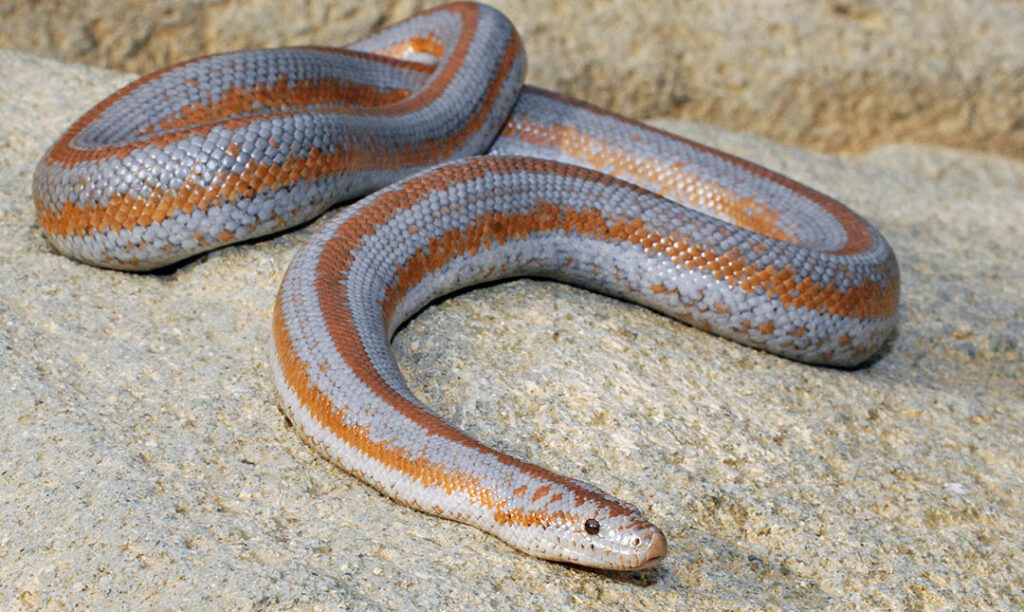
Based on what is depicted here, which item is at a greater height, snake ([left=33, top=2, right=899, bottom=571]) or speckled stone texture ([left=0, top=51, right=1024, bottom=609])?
snake ([left=33, top=2, right=899, bottom=571])

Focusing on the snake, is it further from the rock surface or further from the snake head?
A: the rock surface

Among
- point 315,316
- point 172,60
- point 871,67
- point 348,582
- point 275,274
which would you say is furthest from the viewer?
point 871,67

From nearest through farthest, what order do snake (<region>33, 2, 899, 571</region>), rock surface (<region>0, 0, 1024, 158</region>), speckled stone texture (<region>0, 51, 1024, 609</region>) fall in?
speckled stone texture (<region>0, 51, 1024, 609</region>) < snake (<region>33, 2, 899, 571</region>) < rock surface (<region>0, 0, 1024, 158</region>)

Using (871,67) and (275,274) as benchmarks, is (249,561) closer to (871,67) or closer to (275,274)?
(275,274)

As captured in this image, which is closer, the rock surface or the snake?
the snake

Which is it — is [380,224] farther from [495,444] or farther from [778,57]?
[778,57]

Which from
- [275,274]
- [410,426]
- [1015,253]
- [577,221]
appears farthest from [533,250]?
[1015,253]

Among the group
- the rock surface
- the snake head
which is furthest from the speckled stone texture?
the rock surface
